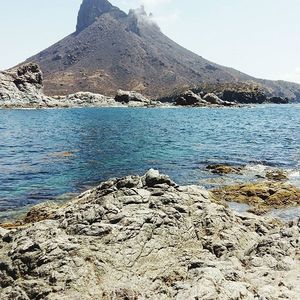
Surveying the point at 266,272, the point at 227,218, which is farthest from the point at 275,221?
the point at 266,272

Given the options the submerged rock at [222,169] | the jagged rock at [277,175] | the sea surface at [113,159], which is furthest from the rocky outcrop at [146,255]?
the submerged rock at [222,169]

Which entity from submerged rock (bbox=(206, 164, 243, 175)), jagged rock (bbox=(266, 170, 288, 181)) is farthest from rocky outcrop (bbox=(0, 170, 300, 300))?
submerged rock (bbox=(206, 164, 243, 175))

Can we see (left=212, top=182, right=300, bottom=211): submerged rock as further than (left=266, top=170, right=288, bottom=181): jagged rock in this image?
No

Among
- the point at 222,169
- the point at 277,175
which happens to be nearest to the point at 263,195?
the point at 277,175

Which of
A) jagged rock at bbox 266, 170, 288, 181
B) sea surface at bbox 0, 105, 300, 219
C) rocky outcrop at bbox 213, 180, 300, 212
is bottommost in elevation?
sea surface at bbox 0, 105, 300, 219

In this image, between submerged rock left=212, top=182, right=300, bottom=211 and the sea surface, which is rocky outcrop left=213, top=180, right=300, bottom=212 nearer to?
submerged rock left=212, top=182, right=300, bottom=211

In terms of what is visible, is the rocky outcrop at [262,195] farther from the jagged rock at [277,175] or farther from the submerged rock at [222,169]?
the submerged rock at [222,169]

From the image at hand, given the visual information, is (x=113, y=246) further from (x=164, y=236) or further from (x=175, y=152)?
(x=175, y=152)

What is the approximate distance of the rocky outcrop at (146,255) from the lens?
11484 mm

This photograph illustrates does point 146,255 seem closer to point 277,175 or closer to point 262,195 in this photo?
point 262,195

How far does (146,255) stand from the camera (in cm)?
1345

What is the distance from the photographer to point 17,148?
202 feet

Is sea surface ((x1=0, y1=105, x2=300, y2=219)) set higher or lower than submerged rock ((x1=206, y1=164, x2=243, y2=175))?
lower

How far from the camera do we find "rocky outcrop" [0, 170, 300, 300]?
1148cm
